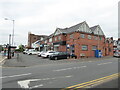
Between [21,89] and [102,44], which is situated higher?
[102,44]

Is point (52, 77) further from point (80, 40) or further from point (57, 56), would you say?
point (80, 40)

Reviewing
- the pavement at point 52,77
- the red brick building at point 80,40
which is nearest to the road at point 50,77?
the pavement at point 52,77

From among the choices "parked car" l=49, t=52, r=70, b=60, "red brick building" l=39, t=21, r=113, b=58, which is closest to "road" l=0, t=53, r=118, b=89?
"parked car" l=49, t=52, r=70, b=60

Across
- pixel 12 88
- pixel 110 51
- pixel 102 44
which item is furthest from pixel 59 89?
pixel 110 51

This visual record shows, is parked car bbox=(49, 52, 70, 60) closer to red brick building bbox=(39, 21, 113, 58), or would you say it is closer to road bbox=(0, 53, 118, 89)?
red brick building bbox=(39, 21, 113, 58)

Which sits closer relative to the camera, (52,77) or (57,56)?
(52,77)

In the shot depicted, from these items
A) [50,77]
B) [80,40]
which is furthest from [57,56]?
[50,77]

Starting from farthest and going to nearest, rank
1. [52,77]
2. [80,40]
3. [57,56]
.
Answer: [80,40] → [57,56] → [52,77]

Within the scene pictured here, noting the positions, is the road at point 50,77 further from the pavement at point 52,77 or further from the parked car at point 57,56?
the parked car at point 57,56

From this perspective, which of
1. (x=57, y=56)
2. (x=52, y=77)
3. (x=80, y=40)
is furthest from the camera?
(x=80, y=40)

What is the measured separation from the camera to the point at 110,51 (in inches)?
1407

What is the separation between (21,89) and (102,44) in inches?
1255

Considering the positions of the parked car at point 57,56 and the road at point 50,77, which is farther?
the parked car at point 57,56

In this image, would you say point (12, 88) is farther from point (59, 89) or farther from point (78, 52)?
point (78, 52)
